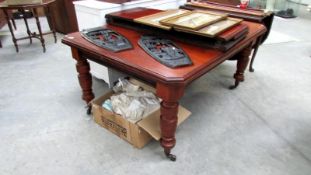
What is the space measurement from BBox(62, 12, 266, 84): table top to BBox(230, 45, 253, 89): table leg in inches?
18.3

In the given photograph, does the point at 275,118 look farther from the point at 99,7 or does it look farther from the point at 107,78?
the point at 99,7

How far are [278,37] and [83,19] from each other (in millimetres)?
2955

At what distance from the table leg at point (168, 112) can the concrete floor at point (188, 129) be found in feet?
0.53

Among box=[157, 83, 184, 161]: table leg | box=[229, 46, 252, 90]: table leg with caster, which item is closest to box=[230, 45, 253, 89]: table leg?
box=[229, 46, 252, 90]: table leg with caster

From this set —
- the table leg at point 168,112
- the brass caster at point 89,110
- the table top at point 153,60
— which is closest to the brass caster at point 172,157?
the table leg at point 168,112

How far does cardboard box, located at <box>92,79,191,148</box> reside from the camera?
1.47 metres

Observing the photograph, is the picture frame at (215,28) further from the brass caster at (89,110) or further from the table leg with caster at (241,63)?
the brass caster at (89,110)

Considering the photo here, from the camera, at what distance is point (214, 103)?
204cm

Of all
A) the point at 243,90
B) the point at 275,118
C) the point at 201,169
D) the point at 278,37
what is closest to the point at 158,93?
the point at 201,169

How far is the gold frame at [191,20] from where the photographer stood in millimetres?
1364

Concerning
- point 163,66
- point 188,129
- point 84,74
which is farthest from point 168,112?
point 84,74

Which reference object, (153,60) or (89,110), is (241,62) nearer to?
(153,60)

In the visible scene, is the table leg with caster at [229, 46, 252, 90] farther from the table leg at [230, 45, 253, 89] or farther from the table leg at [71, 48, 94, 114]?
the table leg at [71, 48, 94, 114]

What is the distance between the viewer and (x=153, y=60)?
1.23m
